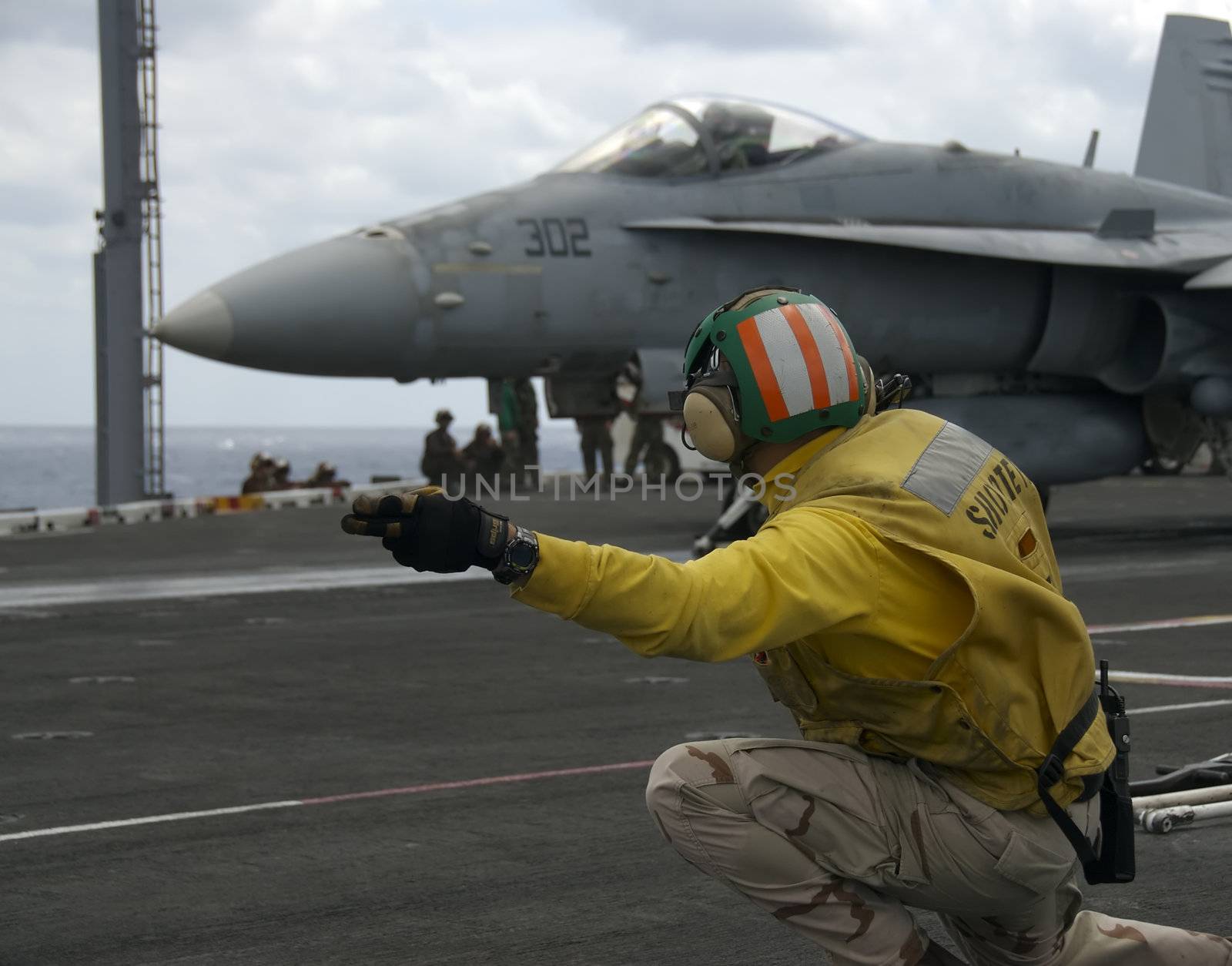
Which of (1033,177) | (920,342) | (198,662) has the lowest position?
(198,662)

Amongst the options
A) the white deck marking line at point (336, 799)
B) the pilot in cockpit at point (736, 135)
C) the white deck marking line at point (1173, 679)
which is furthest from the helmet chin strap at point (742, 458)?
the pilot in cockpit at point (736, 135)

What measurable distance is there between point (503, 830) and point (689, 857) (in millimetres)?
2676

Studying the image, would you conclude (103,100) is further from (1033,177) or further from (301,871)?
(301,871)

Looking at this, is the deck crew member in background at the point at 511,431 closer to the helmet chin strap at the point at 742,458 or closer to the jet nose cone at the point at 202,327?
the jet nose cone at the point at 202,327

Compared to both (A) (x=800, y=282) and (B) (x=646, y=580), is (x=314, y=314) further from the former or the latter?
(B) (x=646, y=580)

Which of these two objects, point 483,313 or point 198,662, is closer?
point 198,662

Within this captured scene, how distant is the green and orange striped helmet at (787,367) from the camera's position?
11.0ft

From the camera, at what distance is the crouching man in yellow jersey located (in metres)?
3.17

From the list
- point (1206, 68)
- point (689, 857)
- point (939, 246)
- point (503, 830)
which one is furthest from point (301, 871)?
point (1206, 68)

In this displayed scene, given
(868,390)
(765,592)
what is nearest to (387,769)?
(868,390)

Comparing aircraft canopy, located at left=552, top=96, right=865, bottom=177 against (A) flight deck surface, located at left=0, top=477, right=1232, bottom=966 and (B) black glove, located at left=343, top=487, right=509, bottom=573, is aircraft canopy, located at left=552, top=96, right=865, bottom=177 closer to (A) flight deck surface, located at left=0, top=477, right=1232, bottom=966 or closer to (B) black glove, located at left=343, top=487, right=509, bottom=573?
(A) flight deck surface, located at left=0, top=477, right=1232, bottom=966

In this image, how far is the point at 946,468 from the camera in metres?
3.32

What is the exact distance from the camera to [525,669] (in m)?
9.77

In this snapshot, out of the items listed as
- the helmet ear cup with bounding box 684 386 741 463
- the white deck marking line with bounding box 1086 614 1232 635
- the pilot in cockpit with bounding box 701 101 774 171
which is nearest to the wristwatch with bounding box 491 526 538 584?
the helmet ear cup with bounding box 684 386 741 463
